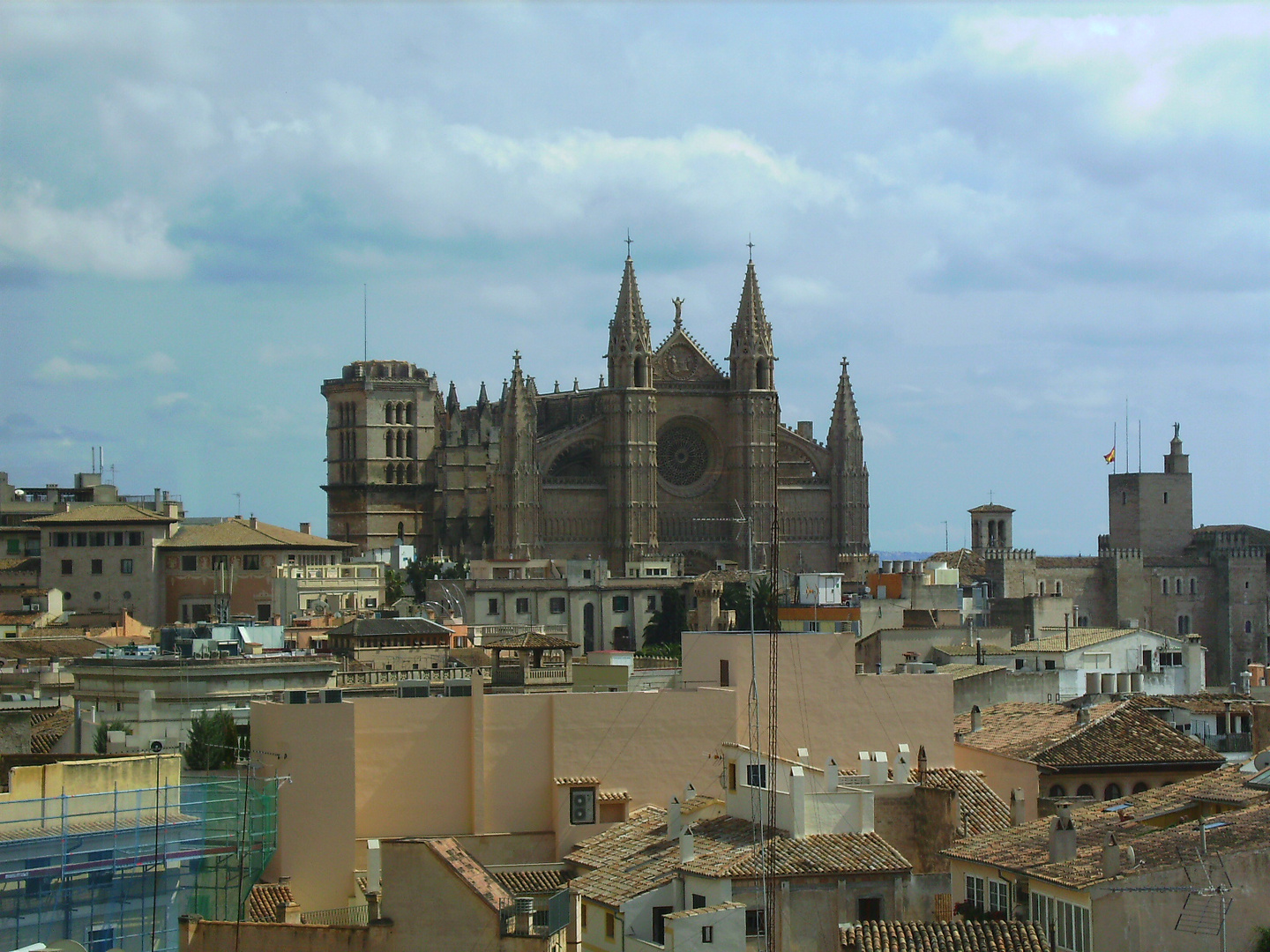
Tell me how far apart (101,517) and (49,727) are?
144 feet

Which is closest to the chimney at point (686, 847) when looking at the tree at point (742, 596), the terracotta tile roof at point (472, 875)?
the terracotta tile roof at point (472, 875)

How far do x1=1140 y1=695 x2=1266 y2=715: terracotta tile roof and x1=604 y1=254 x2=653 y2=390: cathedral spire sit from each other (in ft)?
245

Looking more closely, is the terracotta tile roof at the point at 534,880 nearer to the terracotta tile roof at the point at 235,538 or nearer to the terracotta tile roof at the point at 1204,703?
the terracotta tile roof at the point at 1204,703

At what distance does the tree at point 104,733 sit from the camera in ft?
99.5

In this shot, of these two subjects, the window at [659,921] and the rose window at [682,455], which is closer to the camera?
the window at [659,921]

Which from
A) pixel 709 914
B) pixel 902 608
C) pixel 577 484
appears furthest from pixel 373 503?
pixel 709 914

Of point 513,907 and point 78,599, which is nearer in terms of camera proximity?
point 513,907

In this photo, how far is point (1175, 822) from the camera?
73.6ft

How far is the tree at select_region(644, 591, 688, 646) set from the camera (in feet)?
294

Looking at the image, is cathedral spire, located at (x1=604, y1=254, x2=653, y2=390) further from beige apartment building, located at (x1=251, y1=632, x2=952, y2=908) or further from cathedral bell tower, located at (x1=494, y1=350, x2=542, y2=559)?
beige apartment building, located at (x1=251, y1=632, x2=952, y2=908)

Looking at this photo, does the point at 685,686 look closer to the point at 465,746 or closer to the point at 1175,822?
the point at 465,746

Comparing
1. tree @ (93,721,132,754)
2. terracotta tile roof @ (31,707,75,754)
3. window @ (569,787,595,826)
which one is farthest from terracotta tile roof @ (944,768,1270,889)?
terracotta tile roof @ (31,707,75,754)

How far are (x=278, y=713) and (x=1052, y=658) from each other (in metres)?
23.1

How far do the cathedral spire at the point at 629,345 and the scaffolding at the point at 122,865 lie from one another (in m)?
86.3
